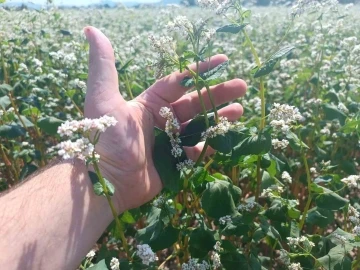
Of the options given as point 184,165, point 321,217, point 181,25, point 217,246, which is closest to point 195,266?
point 217,246

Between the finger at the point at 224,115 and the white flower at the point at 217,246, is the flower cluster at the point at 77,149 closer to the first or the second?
the white flower at the point at 217,246

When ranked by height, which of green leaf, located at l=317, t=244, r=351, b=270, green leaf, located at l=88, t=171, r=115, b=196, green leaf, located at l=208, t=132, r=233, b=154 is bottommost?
green leaf, located at l=317, t=244, r=351, b=270

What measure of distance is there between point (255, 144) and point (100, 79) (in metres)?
0.63

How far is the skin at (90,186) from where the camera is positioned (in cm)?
164

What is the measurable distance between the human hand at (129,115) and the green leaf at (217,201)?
0.25 meters

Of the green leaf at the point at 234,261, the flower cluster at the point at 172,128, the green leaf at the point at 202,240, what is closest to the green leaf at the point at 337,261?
the green leaf at the point at 234,261

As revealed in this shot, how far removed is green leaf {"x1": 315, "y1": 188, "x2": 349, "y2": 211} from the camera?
1845mm

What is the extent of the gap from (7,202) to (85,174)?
0.29 m

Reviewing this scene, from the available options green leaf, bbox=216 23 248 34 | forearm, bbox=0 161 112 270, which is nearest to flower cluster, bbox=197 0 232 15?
green leaf, bbox=216 23 248 34

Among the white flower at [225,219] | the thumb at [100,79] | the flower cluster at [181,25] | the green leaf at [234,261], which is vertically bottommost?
the green leaf at [234,261]

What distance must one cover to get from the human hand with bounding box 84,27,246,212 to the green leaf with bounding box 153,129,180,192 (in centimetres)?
9

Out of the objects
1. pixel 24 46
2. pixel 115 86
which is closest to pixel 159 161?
pixel 115 86

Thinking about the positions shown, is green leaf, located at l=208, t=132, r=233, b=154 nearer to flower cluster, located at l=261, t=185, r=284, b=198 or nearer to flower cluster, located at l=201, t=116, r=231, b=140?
flower cluster, located at l=201, t=116, r=231, b=140

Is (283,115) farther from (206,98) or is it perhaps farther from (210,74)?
(206,98)
